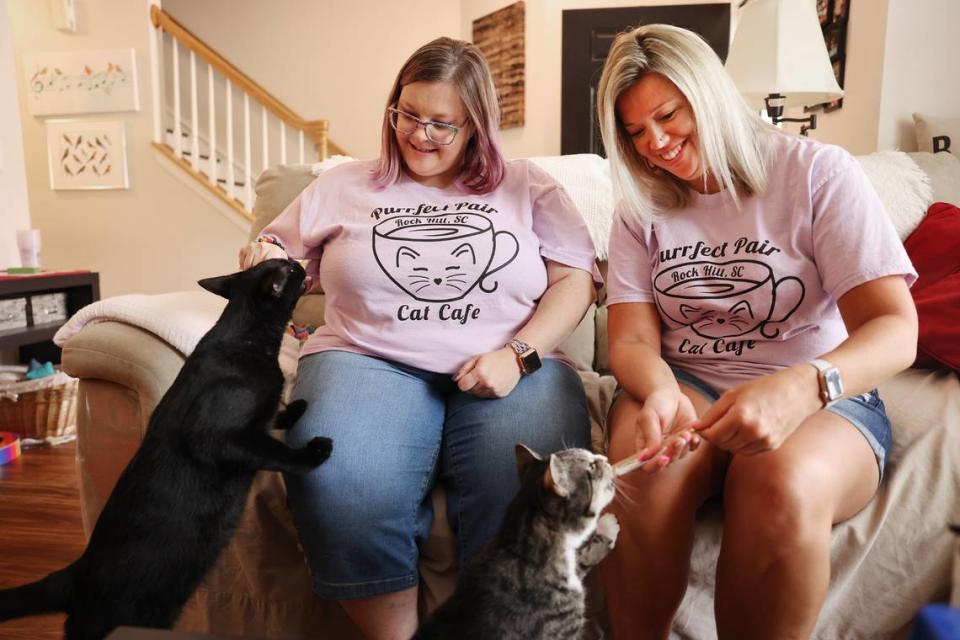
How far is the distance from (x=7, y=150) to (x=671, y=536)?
3059mm

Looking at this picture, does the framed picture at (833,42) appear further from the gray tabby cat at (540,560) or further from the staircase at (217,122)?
the staircase at (217,122)

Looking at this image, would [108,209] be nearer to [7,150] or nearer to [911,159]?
[7,150]

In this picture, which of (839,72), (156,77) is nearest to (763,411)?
A: (839,72)

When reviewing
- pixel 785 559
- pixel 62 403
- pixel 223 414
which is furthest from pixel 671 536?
pixel 62 403

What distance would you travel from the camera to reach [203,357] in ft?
3.32

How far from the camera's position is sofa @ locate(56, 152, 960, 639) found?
3.33 feet

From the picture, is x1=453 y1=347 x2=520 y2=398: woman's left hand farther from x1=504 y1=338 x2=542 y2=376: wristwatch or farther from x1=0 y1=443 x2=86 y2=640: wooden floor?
x1=0 y1=443 x2=86 y2=640: wooden floor

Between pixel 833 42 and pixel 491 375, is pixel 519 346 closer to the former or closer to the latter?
pixel 491 375

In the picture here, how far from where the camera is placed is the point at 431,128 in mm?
1243

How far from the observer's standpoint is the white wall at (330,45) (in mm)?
4926

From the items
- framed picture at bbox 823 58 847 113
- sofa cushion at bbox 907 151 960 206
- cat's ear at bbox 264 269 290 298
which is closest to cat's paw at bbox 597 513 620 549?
cat's ear at bbox 264 269 290 298

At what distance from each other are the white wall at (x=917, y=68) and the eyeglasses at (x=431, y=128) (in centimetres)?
183

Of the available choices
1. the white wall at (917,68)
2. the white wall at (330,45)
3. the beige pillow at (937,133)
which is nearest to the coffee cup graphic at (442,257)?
the beige pillow at (937,133)

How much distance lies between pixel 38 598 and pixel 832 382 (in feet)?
3.47
